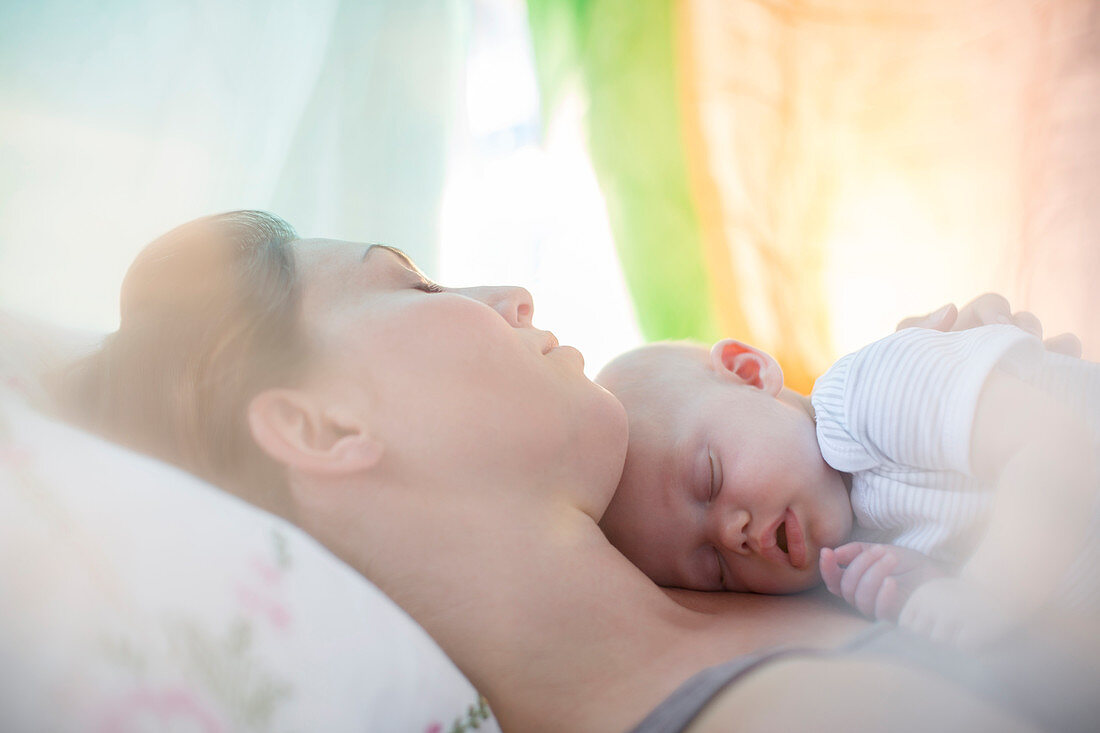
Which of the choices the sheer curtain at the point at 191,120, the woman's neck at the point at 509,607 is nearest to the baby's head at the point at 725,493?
the woman's neck at the point at 509,607

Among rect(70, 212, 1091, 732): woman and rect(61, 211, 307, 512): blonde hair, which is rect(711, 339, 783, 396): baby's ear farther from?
rect(61, 211, 307, 512): blonde hair

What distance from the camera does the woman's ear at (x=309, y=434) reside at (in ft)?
2.07

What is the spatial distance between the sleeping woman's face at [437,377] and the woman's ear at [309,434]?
0.01 meters

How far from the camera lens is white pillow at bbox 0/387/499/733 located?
0.44m

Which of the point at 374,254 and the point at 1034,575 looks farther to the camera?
the point at 374,254

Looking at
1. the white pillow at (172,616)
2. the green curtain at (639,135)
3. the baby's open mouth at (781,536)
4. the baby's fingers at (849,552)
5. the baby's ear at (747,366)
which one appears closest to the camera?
the white pillow at (172,616)

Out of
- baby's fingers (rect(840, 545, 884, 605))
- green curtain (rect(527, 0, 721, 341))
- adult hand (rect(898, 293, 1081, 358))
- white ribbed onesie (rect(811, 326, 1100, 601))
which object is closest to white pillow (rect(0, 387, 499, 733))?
baby's fingers (rect(840, 545, 884, 605))

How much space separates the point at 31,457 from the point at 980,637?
70cm

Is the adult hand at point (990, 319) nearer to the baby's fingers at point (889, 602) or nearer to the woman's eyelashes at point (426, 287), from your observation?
the baby's fingers at point (889, 602)

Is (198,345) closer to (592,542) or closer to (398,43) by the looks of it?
(592,542)

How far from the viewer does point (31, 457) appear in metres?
0.50

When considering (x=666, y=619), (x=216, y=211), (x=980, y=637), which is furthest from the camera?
(x=216, y=211)

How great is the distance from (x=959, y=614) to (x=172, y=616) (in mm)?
568

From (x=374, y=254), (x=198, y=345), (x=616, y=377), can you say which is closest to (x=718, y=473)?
(x=616, y=377)
